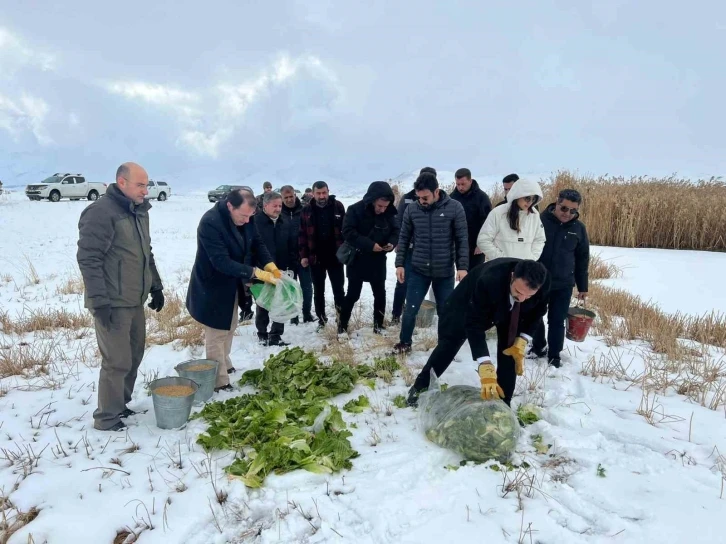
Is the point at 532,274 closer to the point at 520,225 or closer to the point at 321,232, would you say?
the point at 520,225

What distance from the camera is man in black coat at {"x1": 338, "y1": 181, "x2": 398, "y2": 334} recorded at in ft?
16.0

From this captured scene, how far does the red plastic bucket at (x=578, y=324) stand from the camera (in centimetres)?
436

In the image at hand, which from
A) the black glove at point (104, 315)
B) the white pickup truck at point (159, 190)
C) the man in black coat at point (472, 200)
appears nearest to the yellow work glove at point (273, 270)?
the black glove at point (104, 315)

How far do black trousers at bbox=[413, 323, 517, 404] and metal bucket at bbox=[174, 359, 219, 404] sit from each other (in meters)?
1.76

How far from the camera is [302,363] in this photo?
4215mm

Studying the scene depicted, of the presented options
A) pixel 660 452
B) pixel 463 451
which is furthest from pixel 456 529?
pixel 660 452

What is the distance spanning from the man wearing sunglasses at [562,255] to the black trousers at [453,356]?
1.06 metres

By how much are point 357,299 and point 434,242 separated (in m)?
1.43

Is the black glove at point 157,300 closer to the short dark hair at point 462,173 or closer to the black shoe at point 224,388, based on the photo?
the black shoe at point 224,388

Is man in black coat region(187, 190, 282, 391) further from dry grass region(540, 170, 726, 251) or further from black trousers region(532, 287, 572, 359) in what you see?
A: dry grass region(540, 170, 726, 251)

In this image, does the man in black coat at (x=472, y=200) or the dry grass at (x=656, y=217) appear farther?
the dry grass at (x=656, y=217)

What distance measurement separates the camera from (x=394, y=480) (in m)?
2.74

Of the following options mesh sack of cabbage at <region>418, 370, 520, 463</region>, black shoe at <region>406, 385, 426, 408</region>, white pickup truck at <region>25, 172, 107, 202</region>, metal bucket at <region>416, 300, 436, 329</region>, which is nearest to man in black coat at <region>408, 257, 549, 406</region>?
mesh sack of cabbage at <region>418, 370, 520, 463</region>

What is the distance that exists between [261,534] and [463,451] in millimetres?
1357
